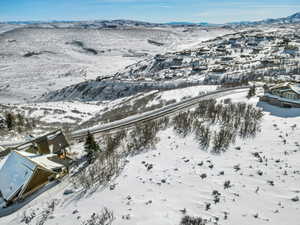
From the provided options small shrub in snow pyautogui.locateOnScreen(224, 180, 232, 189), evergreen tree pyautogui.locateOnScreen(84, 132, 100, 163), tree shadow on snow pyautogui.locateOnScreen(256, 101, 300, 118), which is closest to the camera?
small shrub in snow pyautogui.locateOnScreen(224, 180, 232, 189)

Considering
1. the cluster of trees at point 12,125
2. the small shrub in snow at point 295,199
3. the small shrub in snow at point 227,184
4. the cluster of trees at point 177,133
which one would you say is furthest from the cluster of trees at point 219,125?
the cluster of trees at point 12,125

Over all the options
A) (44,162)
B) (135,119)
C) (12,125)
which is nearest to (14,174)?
(44,162)

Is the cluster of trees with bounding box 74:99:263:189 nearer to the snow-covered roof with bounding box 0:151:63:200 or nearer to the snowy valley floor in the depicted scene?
the snowy valley floor

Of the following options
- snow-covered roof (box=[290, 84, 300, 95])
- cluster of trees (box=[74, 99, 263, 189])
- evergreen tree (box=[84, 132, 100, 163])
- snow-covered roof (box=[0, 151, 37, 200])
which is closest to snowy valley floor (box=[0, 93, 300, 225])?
cluster of trees (box=[74, 99, 263, 189])

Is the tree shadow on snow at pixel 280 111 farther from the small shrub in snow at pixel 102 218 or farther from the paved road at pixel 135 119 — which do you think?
the small shrub in snow at pixel 102 218

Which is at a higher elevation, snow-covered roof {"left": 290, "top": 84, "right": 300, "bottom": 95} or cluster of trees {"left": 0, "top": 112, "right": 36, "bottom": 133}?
snow-covered roof {"left": 290, "top": 84, "right": 300, "bottom": 95}

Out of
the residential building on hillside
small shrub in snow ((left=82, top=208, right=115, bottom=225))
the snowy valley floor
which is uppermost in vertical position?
the residential building on hillside

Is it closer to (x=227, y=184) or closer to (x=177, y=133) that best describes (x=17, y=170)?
(x=177, y=133)
